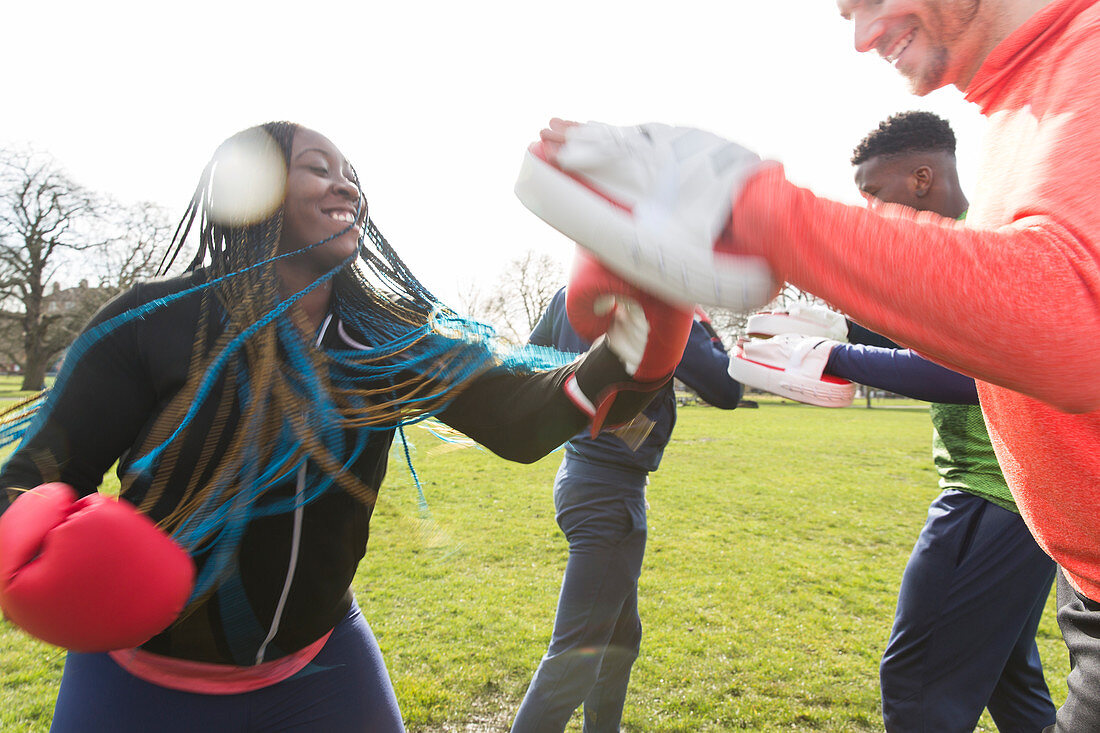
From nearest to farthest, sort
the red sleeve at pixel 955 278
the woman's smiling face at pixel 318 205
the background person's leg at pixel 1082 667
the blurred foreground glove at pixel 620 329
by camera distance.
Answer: the red sleeve at pixel 955 278
the blurred foreground glove at pixel 620 329
the background person's leg at pixel 1082 667
the woman's smiling face at pixel 318 205

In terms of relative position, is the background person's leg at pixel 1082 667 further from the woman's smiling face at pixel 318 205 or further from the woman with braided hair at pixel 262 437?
the woman's smiling face at pixel 318 205

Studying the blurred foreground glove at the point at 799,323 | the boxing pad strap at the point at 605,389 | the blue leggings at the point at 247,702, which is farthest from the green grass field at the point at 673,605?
the blurred foreground glove at the point at 799,323

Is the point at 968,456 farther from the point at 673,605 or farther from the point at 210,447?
the point at 673,605

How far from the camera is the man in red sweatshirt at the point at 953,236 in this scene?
2.27 feet

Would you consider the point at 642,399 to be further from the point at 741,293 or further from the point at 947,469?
the point at 947,469

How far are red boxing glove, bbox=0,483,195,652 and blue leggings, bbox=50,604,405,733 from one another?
38 centimetres

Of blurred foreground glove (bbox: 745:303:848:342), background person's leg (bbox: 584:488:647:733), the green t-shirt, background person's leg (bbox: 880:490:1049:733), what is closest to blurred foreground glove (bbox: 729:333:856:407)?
blurred foreground glove (bbox: 745:303:848:342)

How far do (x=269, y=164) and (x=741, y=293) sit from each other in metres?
A: 1.46

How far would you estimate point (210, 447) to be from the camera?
1.46m

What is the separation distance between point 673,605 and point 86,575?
4138 mm

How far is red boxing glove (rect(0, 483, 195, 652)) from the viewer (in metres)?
1.11

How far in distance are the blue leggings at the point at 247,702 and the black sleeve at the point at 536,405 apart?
2.17 feet

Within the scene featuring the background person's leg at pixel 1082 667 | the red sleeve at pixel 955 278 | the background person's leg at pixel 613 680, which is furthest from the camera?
the background person's leg at pixel 613 680

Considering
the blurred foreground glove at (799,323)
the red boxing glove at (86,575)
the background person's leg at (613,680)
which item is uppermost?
A: the blurred foreground glove at (799,323)
